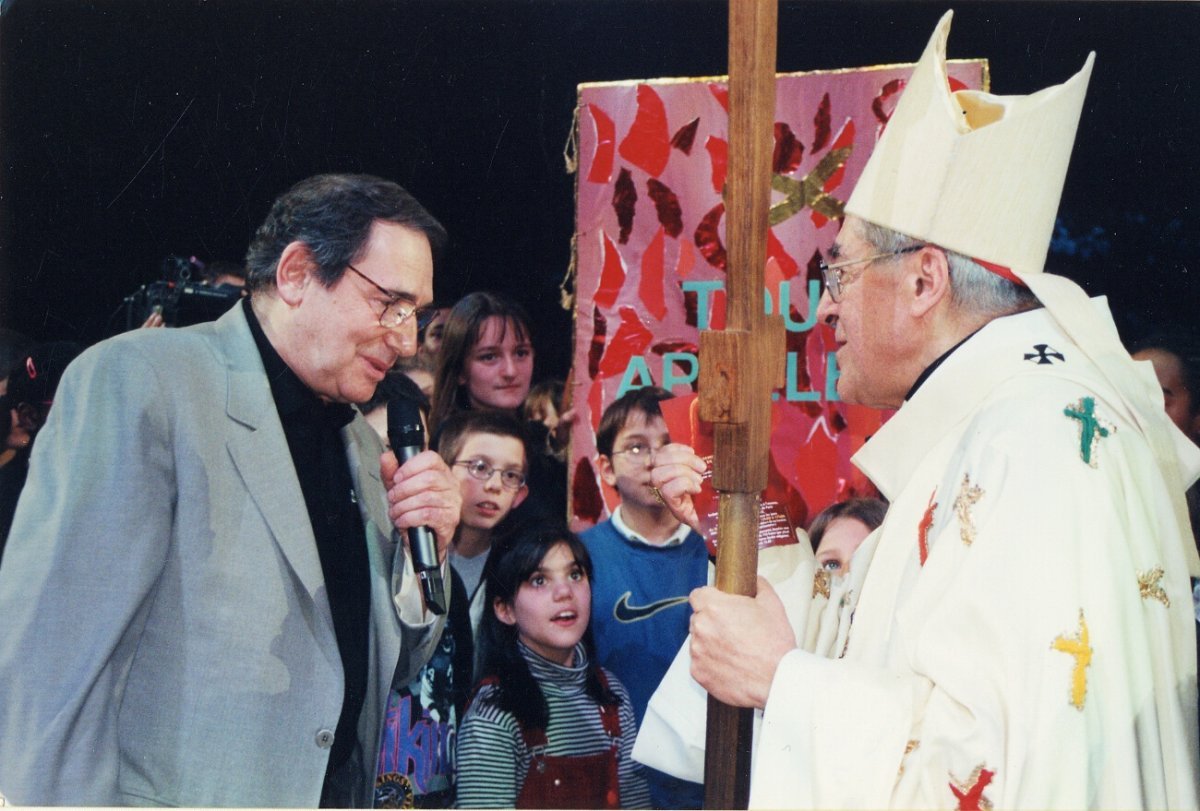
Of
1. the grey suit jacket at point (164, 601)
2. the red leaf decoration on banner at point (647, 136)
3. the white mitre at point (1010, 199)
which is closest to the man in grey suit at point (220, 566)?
the grey suit jacket at point (164, 601)

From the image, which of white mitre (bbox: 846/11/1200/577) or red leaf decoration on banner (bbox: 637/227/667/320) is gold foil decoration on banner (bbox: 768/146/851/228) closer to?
red leaf decoration on banner (bbox: 637/227/667/320)

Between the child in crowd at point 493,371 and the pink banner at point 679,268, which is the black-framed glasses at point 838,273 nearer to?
the pink banner at point 679,268

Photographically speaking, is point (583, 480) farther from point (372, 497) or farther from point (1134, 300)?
point (1134, 300)

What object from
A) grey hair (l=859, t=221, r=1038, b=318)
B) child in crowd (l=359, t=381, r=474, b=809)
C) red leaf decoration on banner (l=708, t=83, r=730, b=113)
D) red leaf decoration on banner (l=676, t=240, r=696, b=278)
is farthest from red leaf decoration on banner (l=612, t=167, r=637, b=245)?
grey hair (l=859, t=221, r=1038, b=318)

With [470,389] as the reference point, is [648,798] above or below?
below

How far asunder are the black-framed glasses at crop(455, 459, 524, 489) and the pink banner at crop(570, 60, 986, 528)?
0.13 metres

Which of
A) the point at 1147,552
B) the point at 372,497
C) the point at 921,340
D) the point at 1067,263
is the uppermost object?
the point at 1067,263

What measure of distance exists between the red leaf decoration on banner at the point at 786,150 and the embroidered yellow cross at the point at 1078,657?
4.48 feet

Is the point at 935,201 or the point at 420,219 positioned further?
the point at 420,219

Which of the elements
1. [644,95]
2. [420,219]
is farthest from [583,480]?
[644,95]

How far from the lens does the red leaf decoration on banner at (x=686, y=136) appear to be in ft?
9.41

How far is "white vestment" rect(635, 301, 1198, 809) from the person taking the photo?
185 centimetres

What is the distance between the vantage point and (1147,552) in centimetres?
196

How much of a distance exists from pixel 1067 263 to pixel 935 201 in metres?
0.77
